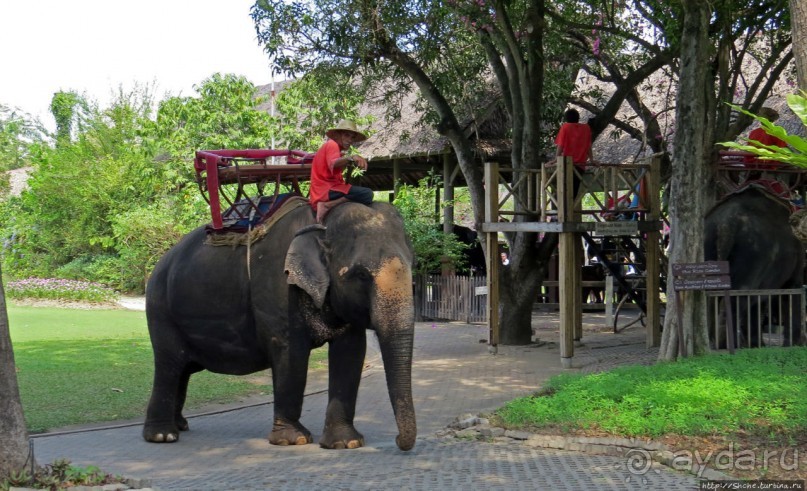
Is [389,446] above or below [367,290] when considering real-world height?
below

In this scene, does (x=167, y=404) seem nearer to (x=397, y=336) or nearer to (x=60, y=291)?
(x=397, y=336)

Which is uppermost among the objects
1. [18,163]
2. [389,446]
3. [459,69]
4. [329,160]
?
[18,163]

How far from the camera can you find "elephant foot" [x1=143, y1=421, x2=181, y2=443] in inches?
378

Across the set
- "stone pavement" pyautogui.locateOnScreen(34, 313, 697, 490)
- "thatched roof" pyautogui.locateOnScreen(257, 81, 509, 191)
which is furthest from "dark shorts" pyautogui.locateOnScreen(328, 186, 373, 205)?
"thatched roof" pyautogui.locateOnScreen(257, 81, 509, 191)

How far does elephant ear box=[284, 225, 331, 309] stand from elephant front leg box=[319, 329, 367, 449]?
1.97 feet

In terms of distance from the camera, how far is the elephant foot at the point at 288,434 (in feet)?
29.8

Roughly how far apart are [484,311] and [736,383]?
13.3m

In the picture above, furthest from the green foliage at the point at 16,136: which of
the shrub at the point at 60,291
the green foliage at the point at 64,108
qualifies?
the shrub at the point at 60,291

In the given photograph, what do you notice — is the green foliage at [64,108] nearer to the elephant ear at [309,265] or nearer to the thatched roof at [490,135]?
the thatched roof at [490,135]

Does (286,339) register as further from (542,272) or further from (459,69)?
(459,69)

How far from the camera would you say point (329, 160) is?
365 inches

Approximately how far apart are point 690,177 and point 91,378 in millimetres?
8378

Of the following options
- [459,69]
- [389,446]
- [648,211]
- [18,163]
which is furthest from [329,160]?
[18,163]

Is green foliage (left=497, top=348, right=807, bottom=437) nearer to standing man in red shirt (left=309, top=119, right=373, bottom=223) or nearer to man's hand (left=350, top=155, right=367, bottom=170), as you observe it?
standing man in red shirt (left=309, top=119, right=373, bottom=223)
